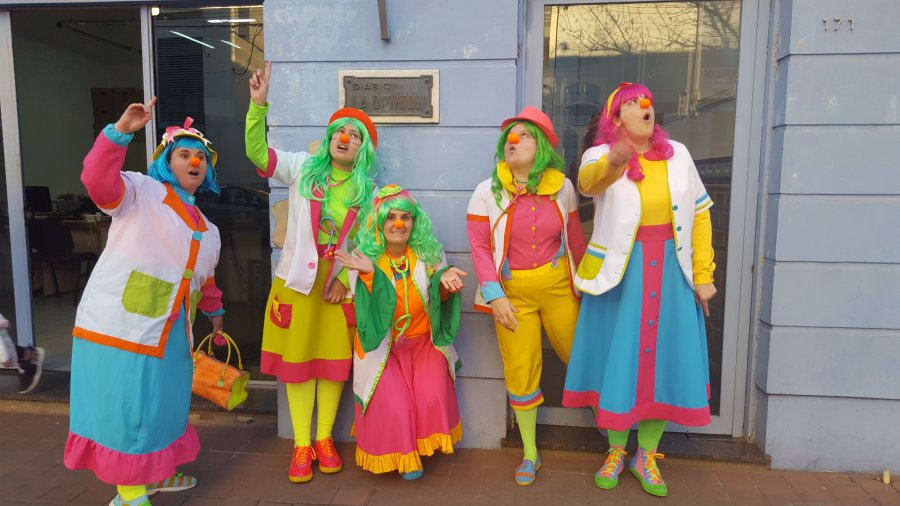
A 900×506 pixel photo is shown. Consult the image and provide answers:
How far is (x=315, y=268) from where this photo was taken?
2.88 meters

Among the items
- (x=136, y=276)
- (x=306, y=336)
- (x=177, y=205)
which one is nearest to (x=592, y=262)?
(x=306, y=336)

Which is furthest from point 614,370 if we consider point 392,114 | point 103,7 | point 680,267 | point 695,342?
point 103,7

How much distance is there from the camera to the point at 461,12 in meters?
3.11

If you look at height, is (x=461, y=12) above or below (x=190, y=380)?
above

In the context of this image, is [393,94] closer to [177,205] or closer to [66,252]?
[177,205]

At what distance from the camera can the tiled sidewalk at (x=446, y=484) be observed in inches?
111

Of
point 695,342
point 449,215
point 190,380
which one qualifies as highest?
point 449,215

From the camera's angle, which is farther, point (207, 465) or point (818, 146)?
point (207, 465)

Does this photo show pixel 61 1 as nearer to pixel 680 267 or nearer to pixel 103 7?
pixel 103 7

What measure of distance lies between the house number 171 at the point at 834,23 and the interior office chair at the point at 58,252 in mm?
6353

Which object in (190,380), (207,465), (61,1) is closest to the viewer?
(190,380)

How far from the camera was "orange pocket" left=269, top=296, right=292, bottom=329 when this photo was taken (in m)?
3.02

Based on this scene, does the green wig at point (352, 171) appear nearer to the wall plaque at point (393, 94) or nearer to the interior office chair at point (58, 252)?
the wall plaque at point (393, 94)

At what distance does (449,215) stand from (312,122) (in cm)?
90
